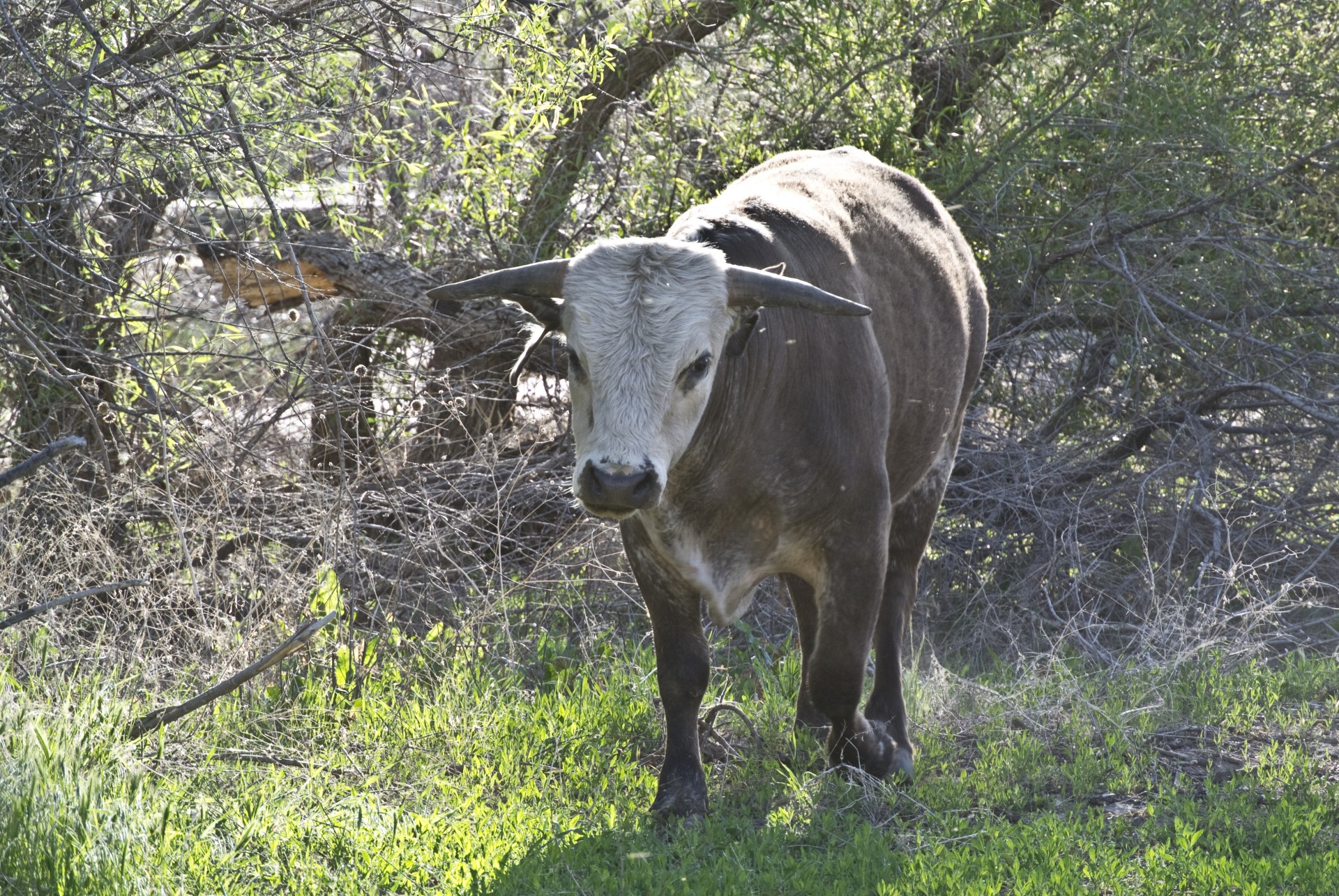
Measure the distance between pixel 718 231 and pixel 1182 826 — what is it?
2449 mm

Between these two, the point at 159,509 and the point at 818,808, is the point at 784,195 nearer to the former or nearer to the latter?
the point at 818,808

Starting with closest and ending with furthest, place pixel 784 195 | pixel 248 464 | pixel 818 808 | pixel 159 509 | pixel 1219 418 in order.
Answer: pixel 818 808
pixel 784 195
pixel 159 509
pixel 248 464
pixel 1219 418

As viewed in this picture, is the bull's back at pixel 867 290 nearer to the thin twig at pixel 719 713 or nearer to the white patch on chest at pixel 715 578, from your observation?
the white patch on chest at pixel 715 578

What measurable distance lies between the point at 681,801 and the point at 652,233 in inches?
160

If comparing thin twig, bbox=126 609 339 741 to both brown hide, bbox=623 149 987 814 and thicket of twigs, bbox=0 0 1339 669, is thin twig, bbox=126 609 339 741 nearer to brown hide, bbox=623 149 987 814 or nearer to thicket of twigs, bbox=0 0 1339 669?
thicket of twigs, bbox=0 0 1339 669

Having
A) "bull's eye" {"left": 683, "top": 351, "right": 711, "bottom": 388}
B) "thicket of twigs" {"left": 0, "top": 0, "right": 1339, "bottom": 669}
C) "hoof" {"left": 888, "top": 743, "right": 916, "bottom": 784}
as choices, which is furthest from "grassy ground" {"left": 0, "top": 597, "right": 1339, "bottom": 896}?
"bull's eye" {"left": 683, "top": 351, "right": 711, "bottom": 388}

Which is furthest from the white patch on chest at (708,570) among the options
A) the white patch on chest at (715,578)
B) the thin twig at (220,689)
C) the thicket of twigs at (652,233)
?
the thicket of twigs at (652,233)

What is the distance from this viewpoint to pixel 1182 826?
4.07m

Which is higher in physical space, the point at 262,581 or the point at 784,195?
the point at 784,195

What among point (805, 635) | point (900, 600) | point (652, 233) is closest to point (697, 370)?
point (805, 635)

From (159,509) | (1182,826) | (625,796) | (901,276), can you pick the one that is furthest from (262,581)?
(1182,826)

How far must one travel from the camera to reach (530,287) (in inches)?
168

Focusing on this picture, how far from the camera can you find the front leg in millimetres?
4668

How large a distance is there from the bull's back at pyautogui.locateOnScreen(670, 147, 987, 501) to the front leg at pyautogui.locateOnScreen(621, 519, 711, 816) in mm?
777
